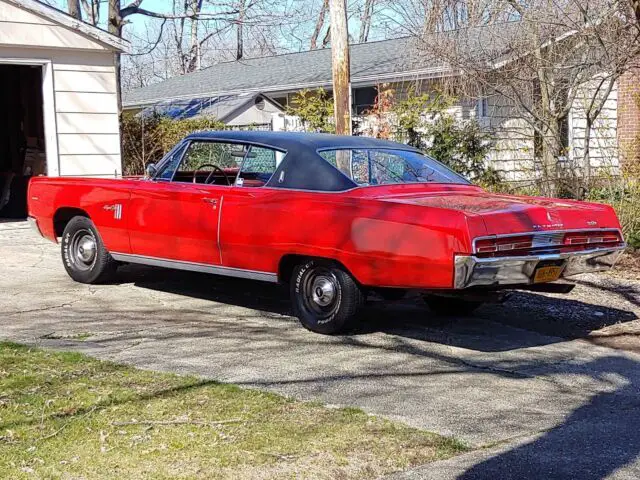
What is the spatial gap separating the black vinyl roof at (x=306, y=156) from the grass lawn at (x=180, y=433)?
2115mm

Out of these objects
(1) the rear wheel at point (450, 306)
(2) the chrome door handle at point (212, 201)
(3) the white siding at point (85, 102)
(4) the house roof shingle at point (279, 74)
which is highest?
(4) the house roof shingle at point (279, 74)

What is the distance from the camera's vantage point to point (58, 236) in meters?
9.41

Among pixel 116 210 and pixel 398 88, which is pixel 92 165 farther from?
pixel 398 88

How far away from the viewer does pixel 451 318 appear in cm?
788

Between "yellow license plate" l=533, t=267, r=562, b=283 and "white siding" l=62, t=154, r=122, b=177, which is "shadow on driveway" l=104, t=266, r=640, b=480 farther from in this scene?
"white siding" l=62, t=154, r=122, b=177

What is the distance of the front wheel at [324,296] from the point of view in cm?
670

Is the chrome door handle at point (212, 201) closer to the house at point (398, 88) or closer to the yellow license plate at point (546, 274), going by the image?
the yellow license plate at point (546, 274)

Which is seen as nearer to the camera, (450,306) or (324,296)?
(324,296)

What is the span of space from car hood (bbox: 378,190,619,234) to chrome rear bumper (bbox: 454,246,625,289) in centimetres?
20

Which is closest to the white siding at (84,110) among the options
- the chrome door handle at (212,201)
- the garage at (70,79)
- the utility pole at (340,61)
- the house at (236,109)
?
the garage at (70,79)

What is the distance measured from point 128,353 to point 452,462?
9.20 feet

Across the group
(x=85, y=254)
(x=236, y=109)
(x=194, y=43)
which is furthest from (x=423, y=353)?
(x=194, y=43)

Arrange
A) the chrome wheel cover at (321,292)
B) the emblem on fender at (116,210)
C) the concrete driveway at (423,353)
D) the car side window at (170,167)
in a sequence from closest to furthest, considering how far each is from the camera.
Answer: the concrete driveway at (423,353) < the chrome wheel cover at (321,292) < the car side window at (170,167) < the emblem on fender at (116,210)

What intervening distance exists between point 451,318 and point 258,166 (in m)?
2.17
